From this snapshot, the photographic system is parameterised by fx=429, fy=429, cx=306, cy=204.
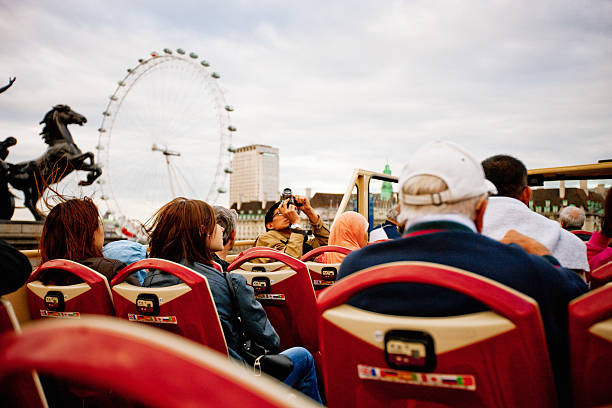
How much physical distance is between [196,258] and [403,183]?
4.24 feet

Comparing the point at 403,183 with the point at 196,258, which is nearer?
the point at 403,183

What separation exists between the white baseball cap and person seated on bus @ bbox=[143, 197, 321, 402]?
43.4 inches

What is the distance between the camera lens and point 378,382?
43.4 inches

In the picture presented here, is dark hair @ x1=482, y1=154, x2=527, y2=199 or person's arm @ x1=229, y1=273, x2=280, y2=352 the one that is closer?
person's arm @ x1=229, y1=273, x2=280, y2=352

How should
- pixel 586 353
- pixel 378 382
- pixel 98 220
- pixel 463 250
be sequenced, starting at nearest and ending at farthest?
pixel 586 353
pixel 378 382
pixel 463 250
pixel 98 220

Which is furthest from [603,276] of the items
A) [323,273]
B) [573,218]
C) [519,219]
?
[573,218]

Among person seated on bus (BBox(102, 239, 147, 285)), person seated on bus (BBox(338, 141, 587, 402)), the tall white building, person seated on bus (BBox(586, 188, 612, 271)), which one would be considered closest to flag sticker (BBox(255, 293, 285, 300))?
person seated on bus (BBox(338, 141, 587, 402))

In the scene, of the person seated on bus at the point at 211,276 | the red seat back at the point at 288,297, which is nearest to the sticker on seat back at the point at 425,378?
the person seated on bus at the point at 211,276

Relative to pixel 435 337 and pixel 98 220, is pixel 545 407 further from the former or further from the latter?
pixel 98 220

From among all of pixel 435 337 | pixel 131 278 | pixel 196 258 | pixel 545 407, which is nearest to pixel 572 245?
pixel 545 407

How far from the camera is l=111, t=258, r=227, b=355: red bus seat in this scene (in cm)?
170

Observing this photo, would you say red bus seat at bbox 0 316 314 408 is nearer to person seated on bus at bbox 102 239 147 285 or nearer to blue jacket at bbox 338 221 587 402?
blue jacket at bbox 338 221 587 402

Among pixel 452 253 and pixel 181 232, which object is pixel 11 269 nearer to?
pixel 181 232

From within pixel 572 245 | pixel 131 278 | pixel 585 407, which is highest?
pixel 572 245
